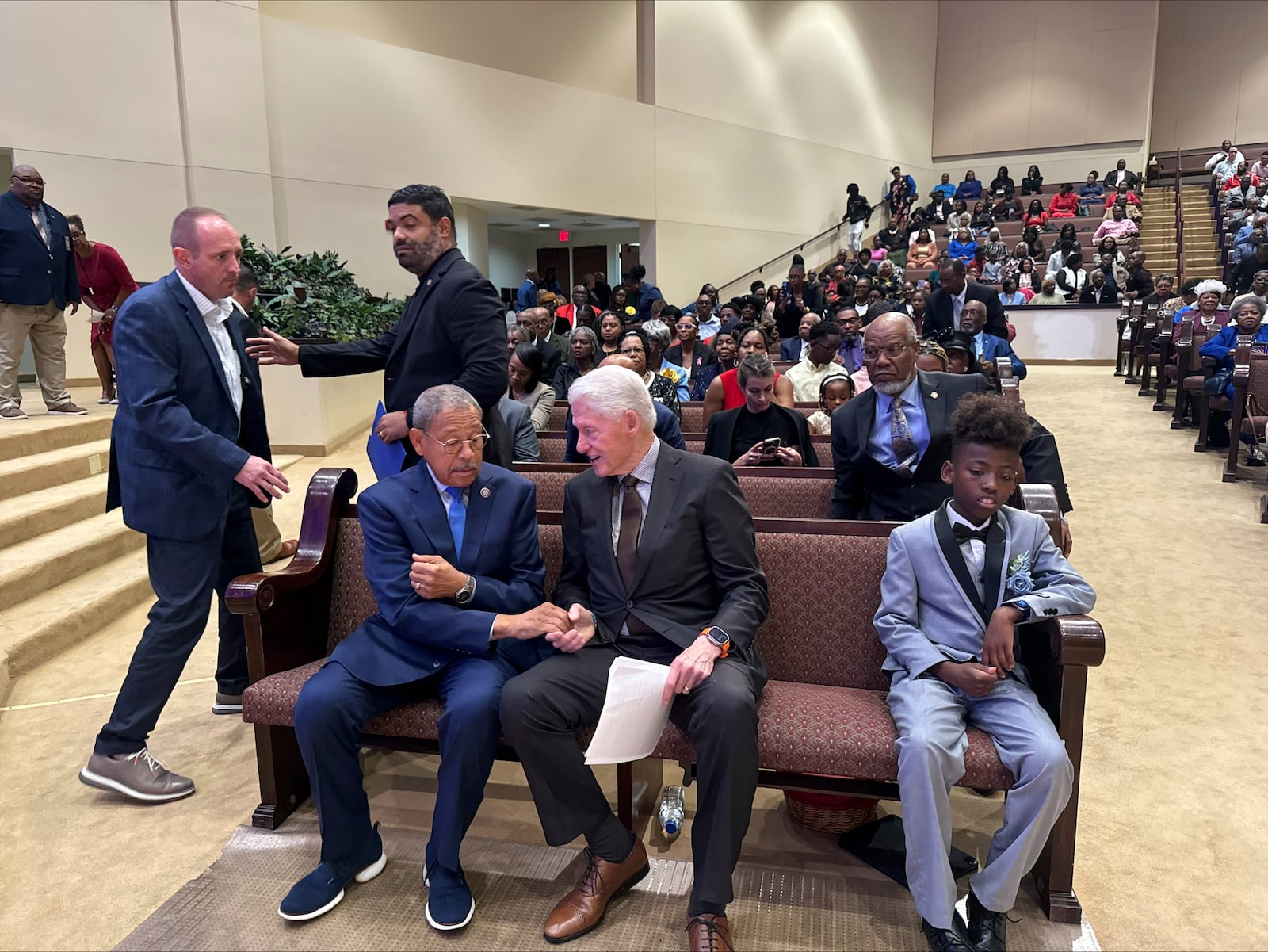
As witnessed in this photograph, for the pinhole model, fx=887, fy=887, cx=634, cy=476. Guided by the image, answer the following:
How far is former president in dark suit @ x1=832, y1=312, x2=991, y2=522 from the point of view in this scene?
9.35 feet

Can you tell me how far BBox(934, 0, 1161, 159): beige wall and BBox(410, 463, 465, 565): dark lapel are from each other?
2061 cm

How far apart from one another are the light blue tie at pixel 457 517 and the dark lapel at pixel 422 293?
597 millimetres

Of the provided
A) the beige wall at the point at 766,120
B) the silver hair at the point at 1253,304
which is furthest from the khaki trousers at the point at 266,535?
the beige wall at the point at 766,120

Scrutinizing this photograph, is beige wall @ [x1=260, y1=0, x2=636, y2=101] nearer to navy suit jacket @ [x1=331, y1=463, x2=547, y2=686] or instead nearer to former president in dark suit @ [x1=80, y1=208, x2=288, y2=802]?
former president in dark suit @ [x1=80, y1=208, x2=288, y2=802]

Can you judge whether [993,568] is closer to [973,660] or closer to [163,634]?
[973,660]

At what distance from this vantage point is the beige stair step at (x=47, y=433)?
4.93 meters

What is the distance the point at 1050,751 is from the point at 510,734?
1.17 meters

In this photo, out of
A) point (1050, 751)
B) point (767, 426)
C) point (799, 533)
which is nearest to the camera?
point (1050, 751)

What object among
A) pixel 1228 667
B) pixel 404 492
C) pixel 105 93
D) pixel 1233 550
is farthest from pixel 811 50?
pixel 404 492

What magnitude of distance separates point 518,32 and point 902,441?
11.9m

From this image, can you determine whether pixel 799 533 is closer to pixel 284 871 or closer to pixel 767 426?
A: pixel 767 426

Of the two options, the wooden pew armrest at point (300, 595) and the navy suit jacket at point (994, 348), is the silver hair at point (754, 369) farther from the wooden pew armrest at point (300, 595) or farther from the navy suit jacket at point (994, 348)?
the navy suit jacket at point (994, 348)

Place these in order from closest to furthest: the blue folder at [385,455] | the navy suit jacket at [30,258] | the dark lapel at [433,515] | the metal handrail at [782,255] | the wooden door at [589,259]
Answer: the dark lapel at [433,515] < the blue folder at [385,455] < the navy suit jacket at [30,258] < the metal handrail at [782,255] < the wooden door at [589,259]

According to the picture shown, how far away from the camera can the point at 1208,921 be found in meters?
2.01
